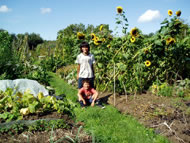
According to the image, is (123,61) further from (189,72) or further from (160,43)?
(189,72)

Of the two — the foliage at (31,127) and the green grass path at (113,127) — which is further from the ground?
the foliage at (31,127)

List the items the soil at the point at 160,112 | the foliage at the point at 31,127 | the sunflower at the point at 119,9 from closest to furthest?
the foliage at the point at 31,127
the soil at the point at 160,112
the sunflower at the point at 119,9

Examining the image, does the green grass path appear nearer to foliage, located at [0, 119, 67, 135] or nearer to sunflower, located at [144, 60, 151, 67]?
foliage, located at [0, 119, 67, 135]

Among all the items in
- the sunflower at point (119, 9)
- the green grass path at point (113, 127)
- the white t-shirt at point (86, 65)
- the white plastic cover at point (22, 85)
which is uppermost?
the sunflower at point (119, 9)

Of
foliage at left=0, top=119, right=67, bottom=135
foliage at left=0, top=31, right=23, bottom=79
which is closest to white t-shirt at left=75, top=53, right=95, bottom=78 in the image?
foliage at left=0, top=119, right=67, bottom=135

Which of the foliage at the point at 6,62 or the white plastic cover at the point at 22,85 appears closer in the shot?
the white plastic cover at the point at 22,85

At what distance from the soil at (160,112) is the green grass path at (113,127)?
0.18m

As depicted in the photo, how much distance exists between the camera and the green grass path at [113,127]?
2944 mm

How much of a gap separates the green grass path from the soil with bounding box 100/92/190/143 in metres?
0.18

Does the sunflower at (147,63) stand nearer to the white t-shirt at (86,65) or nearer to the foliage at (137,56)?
the foliage at (137,56)

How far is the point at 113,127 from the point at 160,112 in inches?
43.6

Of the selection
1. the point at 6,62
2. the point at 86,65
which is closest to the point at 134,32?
the point at 86,65

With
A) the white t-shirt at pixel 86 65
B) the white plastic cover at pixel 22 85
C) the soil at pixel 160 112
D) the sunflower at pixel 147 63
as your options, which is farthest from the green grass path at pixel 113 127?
the sunflower at pixel 147 63

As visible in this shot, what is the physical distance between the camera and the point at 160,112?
380 centimetres
